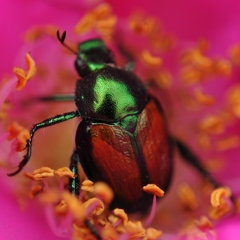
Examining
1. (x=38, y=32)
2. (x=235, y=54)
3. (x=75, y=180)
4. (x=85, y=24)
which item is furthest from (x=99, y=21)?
(x=75, y=180)

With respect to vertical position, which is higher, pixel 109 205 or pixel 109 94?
pixel 109 94

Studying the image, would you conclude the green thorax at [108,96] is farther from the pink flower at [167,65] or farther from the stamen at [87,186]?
the pink flower at [167,65]

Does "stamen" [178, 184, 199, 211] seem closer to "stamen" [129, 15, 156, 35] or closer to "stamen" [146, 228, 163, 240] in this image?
"stamen" [146, 228, 163, 240]

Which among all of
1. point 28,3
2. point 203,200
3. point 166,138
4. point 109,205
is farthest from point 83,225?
point 28,3

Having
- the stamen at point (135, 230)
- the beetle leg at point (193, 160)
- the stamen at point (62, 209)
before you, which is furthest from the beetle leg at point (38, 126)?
the beetle leg at point (193, 160)

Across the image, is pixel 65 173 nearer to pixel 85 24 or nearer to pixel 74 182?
pixel 74 182

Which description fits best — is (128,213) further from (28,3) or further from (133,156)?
(28,3)

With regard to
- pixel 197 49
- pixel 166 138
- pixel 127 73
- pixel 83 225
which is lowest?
pixel 83 225
